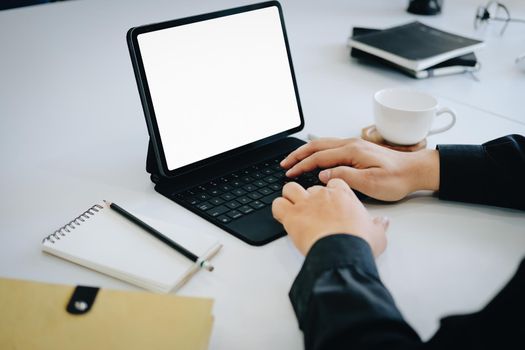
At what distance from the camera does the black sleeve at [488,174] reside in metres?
0.84

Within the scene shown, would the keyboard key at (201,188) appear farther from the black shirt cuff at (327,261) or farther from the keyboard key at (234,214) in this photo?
the black shirt cuff at (327,261)

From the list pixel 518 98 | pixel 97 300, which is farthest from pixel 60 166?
pixel 518 98

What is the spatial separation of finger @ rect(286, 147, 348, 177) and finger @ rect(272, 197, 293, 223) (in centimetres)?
11

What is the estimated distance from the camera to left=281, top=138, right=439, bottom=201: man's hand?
841mm

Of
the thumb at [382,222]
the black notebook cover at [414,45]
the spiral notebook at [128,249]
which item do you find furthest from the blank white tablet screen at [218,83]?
the black notebook cover at [414,45]

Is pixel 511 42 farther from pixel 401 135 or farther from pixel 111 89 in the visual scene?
pixel 111 89

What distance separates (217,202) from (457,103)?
701 mm

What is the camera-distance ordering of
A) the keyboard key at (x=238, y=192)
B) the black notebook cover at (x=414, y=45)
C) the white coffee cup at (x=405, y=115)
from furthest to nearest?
the black notebook cover at (x=414, y=45), the white coffee cup at (x=405, y=115), the keyboard key at (x=238, y=192)

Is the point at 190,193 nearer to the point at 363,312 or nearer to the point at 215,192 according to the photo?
the point at 215,192

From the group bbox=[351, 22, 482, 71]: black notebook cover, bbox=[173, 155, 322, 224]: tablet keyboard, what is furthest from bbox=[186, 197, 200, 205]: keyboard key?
bbox=[351, 22, 482, 71]: black notebook cover

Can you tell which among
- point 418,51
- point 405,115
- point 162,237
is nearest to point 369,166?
point 405,115

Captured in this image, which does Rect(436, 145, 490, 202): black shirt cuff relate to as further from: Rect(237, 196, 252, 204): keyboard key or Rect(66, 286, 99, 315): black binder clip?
Rect(66, 286, 99, 315): black binder clip

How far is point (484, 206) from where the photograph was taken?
86 cm

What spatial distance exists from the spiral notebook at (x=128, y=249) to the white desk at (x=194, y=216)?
19 mm
